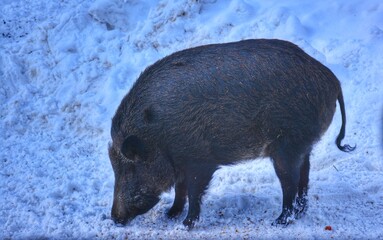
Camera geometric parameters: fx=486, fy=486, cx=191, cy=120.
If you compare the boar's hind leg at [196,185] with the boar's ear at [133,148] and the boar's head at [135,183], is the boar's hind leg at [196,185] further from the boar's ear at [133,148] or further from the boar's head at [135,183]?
the boar's ear at [133,148]

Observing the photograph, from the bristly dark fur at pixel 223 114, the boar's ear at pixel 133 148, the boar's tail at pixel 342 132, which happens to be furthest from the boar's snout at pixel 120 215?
the boar's tail at pixel 342 132

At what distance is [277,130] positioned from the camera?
389 centimetres

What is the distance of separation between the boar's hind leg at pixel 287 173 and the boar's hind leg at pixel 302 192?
0.08 meters

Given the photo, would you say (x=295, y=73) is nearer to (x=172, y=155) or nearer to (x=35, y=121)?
(x=172, y=155)

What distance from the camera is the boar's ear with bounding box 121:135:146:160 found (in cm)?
390

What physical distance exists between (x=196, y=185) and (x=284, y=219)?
81 cm

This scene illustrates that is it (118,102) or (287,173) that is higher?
(287,173)

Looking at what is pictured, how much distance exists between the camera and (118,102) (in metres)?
6.56

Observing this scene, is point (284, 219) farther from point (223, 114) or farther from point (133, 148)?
point (133, 148)

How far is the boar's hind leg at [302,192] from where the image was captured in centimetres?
421

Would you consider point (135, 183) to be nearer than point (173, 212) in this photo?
Yes

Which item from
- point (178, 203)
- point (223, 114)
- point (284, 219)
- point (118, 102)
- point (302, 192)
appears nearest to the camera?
point (223, 114)

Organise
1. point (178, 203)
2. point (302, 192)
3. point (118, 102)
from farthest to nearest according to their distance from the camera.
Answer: point (118, 102), point (178, 203), point (302, 192)

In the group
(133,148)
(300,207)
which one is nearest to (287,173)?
(300,207)
